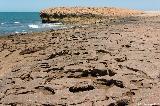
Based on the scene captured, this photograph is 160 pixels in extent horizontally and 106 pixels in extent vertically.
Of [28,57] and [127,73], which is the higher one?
[127,73]

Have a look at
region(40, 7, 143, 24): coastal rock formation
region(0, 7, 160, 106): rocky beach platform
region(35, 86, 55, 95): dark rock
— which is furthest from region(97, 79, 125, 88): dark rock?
region(40, 7, 143, 24): coastal rock formation

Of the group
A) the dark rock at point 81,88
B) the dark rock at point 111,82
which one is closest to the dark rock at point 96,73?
the dark rock at point 111,82

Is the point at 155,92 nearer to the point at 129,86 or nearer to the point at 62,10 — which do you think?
the point at 129,86

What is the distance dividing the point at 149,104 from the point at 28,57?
23.1 ft

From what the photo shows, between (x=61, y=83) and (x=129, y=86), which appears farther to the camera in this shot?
(x=61, y=83)

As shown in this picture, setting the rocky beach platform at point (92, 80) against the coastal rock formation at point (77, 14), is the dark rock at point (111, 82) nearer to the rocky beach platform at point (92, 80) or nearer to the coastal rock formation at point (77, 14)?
the rocky beach platform at point (92, 80)

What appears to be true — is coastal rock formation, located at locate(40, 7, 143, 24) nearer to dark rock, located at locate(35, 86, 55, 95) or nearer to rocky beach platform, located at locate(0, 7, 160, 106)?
rocky beach platform, located at locate(0, 7, 160, 106)

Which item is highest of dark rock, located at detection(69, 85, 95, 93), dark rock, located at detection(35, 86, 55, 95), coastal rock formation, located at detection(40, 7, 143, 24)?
dark rock, located at detection(69, 85, 95, 93)

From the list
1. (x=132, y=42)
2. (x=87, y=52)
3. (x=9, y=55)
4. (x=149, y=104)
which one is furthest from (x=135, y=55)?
(x=9, y=55)

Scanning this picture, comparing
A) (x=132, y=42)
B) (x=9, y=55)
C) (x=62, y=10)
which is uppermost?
(x=132, y=42)

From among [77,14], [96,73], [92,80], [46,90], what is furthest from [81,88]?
[77,14]

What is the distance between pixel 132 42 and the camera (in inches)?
424

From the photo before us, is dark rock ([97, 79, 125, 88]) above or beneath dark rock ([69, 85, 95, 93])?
above

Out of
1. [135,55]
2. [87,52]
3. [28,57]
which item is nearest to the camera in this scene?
[135,55]
